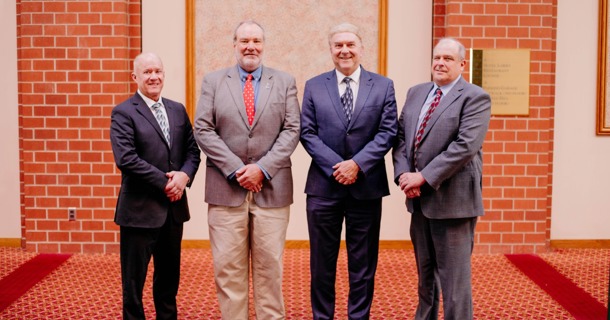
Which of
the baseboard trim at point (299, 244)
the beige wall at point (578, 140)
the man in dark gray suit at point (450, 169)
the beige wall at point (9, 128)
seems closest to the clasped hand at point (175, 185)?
the man in dark gray suit at point (450, 169)

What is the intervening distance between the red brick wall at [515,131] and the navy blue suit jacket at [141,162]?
297 cm

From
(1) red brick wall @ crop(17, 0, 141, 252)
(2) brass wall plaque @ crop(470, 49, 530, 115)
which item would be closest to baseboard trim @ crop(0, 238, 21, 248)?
(1) red brick wall @ crop(17, 0, 141, 252)

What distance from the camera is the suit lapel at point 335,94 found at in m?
3.48

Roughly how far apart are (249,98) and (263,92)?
0.08 metres

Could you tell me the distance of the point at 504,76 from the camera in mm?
5480

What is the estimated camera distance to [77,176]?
5.50 meters

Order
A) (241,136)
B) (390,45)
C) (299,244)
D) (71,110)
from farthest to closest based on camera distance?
(299,244), (390,45), (71,110), (241,136)

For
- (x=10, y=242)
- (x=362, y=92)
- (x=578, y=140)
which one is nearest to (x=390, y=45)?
(x=578, y=140)

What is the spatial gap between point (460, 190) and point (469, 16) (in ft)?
8.55

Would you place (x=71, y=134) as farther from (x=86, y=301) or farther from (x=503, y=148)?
(x=503, y=148)

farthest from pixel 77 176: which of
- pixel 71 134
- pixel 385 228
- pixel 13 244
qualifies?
pixel 385 228

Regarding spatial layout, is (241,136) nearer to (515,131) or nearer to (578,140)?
(515,131)

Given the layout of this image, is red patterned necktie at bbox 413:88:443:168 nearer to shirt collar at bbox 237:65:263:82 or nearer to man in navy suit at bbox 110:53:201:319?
shirt collar at bbox 237:65:263:82

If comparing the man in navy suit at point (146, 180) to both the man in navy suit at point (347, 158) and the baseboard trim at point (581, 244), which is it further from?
the baseboard trim at point (581, 244)
